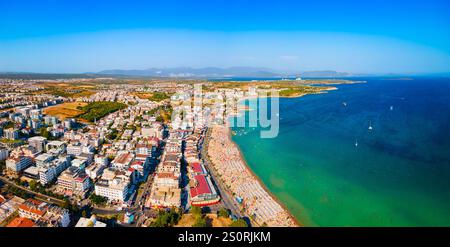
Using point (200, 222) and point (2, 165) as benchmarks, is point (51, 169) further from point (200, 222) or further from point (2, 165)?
point (200, 222)

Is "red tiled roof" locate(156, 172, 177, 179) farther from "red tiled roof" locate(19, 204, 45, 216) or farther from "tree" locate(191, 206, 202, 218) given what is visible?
"red tiled roof" locate(19, 204, 45, 216)

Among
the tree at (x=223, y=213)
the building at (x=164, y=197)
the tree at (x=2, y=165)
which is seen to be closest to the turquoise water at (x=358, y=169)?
the tree at (x=223, y=213)

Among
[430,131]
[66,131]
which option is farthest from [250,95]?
[66,131]

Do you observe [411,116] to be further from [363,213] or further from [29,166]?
[29,166]

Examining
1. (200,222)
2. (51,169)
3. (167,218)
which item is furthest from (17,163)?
(200,222)

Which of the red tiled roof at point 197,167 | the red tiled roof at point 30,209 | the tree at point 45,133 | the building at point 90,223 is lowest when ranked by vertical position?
the building at point 90,223

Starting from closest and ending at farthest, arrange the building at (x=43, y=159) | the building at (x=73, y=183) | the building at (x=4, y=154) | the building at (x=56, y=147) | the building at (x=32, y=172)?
1. the building at (x=73, y=183)
2. the building at (x=32, y=172)
3. the building at (x=43, y=159)
4. the building at (x=4, y=154)
5. the building at (x=56, y=147)

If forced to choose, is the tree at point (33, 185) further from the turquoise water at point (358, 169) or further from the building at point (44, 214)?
the turquoise water at point (358, 169)

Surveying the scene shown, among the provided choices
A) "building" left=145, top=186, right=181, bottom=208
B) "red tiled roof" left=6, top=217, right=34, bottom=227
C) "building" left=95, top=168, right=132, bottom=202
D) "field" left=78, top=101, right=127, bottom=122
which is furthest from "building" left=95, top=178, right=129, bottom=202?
"field" left=78, top=101, right=127, bottom=122
